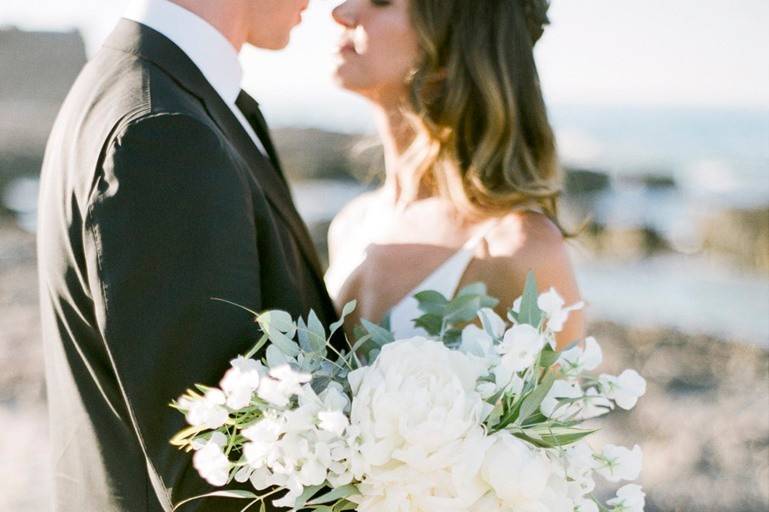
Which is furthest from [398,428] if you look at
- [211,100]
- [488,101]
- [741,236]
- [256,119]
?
[741,236]

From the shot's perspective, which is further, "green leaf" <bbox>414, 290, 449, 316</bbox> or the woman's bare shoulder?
the woman's bare shoulder

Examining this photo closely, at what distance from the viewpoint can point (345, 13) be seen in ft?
11.4

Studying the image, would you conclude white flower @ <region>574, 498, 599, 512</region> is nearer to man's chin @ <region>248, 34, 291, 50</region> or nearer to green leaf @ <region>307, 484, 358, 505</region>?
green leaf @ <region>307, 484, 358, 505</region>

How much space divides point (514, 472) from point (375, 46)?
200 centimetres

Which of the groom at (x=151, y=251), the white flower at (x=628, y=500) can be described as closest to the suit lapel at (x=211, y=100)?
the groom at (x=151, y=251)

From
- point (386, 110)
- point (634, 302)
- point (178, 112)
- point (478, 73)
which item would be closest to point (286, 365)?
point (178, 112)

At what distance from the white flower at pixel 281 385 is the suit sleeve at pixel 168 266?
0.15 meters

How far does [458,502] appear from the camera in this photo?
179 cm

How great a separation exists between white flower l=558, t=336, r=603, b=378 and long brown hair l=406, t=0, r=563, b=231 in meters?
1.26

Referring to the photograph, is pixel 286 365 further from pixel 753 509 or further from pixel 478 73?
pixel 753 509

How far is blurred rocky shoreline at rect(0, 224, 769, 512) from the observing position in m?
7.48

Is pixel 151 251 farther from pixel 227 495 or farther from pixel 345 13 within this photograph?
pixel 345 13

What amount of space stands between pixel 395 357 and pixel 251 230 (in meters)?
0.37

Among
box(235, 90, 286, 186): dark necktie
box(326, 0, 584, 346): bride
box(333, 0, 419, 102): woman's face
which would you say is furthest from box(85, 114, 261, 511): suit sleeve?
box(333, 0, 419, 102): woman's face
